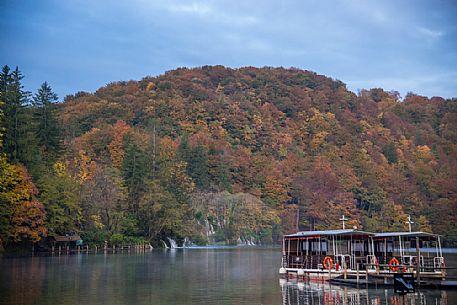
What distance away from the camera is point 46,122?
8631cm

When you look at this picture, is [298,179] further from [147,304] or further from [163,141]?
[147,304]

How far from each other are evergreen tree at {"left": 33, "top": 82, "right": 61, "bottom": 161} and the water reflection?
194 ft

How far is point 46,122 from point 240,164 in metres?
53.1

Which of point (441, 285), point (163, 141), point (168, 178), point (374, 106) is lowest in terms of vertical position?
point (441, 285)

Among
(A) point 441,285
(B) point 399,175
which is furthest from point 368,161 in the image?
(A) point 441,285

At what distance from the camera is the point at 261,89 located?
189 m

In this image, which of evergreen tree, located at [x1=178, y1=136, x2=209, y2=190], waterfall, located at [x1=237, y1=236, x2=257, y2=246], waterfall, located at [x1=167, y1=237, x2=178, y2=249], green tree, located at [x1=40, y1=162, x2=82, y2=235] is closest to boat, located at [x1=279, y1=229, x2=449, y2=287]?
green tree, located at [x1=40, y1=162, x2=82, y2=235]

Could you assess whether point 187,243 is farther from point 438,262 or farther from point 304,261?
point 438,262

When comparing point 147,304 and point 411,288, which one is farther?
point 411,288

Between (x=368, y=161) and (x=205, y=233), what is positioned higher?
(x=368, y=161)

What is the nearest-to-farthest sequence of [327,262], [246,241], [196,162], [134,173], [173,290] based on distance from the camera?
[173,290] < [327,262] < [134,173] < [246,241] < [196,162]

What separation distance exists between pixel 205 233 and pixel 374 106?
103 meters

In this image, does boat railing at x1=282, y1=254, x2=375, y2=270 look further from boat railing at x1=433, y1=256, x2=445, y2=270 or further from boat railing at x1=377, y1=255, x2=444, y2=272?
boat railing at x1=433, y1=256, x2=445, y2=270

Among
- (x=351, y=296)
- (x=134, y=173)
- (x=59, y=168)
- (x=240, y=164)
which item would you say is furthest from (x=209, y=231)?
(x=351, y=296)
